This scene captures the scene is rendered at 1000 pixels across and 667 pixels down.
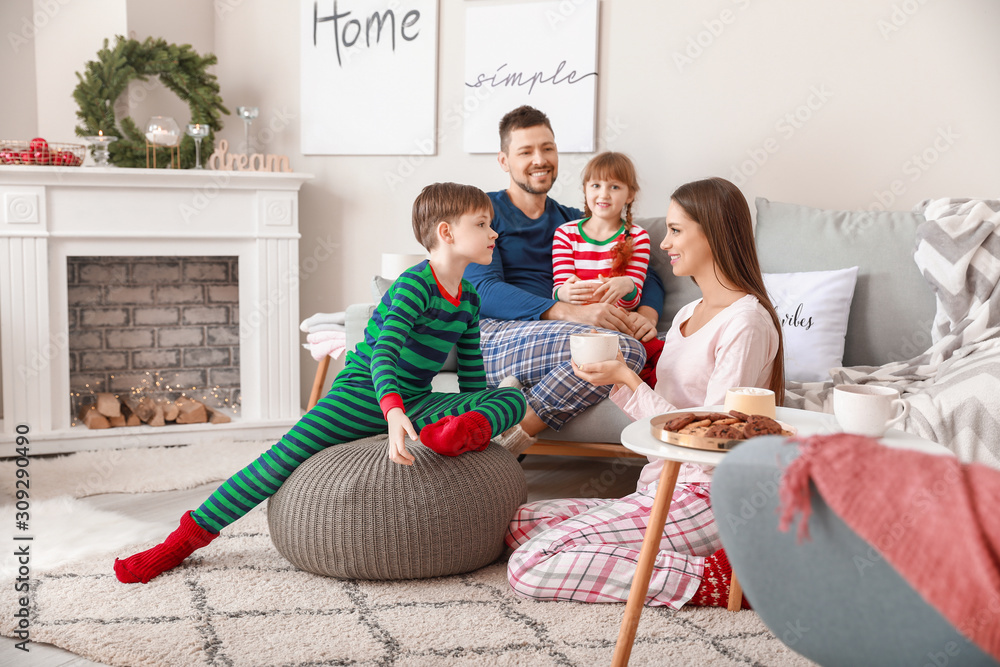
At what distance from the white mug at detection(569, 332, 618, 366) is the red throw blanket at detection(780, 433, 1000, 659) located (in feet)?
2.78

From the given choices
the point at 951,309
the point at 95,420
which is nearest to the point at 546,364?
the point at 951,309

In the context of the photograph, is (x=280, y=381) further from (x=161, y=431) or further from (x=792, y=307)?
(x=792, y=307)

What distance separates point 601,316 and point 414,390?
0.68m

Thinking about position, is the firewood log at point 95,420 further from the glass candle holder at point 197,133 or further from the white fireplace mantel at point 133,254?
the glass candle holder at point 197,133

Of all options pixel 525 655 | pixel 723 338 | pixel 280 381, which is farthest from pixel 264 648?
pixel 280 381

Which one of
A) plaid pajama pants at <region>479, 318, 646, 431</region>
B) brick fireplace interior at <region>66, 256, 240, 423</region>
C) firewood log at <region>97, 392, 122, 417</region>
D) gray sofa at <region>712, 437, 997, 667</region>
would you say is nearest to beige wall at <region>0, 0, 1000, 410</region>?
brick fireplace interior at <region>66, 256, 240, 423</region>

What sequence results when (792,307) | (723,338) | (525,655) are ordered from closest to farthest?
(525,655) < (723,338) < (792,307)

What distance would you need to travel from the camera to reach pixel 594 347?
1643 millimetres

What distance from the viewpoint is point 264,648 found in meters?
1.51

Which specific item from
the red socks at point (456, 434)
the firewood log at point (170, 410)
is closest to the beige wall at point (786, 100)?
the firewood log at point (170, 410)

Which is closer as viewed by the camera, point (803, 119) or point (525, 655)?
point (525, 655)

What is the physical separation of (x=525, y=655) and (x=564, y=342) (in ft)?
3.22

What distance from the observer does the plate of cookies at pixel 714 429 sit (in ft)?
3.89

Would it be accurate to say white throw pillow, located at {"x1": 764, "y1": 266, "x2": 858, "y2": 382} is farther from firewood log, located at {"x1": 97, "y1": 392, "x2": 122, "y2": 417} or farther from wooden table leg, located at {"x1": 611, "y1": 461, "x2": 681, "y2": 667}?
firewood log, located at {"x1": 97, "y1": 392, "x2": 122, "y2": 417}
